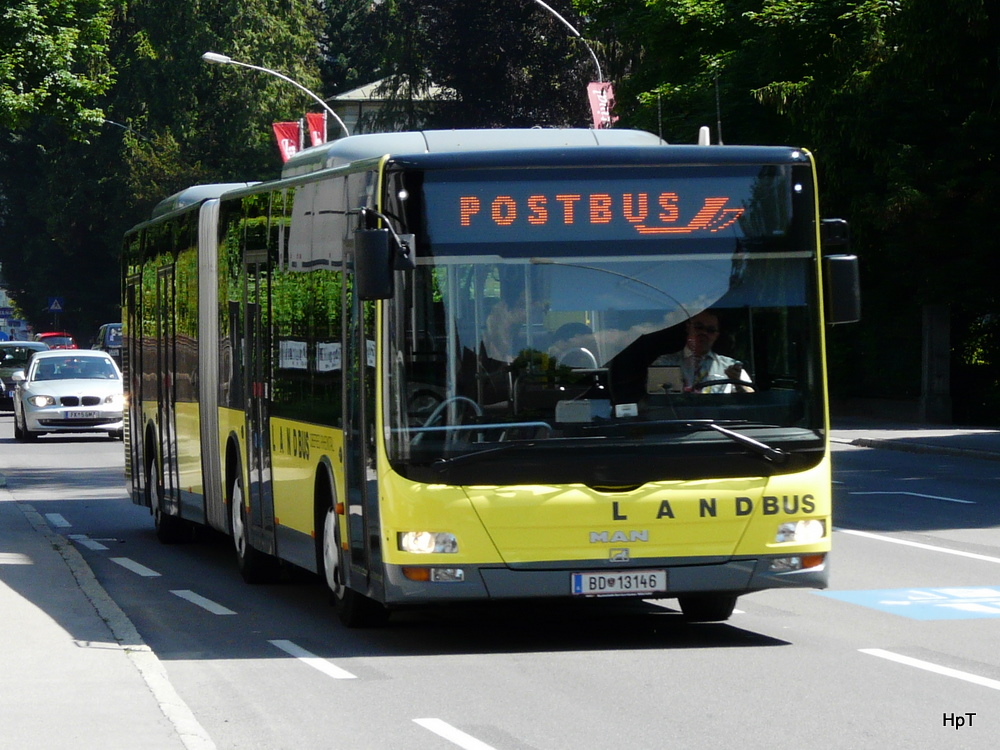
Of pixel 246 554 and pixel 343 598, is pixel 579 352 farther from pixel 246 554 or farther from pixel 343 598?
pixel 246 554

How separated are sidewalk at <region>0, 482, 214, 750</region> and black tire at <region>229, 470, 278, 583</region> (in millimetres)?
1094

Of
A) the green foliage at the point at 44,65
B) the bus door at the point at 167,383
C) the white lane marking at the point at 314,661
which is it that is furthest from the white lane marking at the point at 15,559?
the green foliage at the point at 44,65

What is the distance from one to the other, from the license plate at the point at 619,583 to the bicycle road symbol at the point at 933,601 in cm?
208

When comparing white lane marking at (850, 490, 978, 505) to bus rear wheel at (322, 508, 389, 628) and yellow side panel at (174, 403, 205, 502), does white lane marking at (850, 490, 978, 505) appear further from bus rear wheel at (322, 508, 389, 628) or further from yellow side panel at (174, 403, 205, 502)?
bus rear wheel at (322, 508, 389, 628)

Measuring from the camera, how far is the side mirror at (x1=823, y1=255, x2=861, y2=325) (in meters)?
10.2

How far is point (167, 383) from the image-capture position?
56.1 ft

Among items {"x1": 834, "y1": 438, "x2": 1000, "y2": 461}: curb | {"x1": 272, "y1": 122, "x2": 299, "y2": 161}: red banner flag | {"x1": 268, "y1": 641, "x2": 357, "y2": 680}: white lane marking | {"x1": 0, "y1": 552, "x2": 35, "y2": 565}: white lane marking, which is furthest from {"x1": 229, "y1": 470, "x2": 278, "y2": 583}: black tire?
{"x1": 272, "y1": 122, "x2": 299, "y2": 161}: red banner flag

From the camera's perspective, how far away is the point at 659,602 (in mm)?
12430

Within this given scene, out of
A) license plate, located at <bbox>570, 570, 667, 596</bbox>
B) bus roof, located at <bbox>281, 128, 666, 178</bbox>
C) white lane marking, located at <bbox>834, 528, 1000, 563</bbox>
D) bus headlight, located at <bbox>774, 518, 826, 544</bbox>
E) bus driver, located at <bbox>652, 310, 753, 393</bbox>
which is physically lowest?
white lane marking, located at <bbox>834, 528, 1000, 563</bbox>

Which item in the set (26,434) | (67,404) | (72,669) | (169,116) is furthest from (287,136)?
(169,116)

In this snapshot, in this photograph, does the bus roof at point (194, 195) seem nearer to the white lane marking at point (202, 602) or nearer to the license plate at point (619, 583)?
the white lane marking at point (202, 602)

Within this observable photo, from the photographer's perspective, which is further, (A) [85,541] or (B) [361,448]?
(A) [85,541]

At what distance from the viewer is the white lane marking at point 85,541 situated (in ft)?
55.4

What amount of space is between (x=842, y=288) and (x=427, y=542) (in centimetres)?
259
